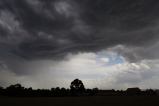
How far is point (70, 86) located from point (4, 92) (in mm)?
40088

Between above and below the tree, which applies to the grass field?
below

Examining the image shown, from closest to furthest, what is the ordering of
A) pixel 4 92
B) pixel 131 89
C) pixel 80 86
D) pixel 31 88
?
pixel 4 92
pixel 31 88
pixel 80 86
pixel 131 89

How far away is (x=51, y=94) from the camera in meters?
124

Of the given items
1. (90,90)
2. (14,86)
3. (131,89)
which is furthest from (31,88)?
(131,89)

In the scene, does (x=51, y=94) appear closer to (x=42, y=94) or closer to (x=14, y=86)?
(x=42, y=94)

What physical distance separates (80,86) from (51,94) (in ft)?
78.1

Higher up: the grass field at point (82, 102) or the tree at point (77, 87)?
the tree at point (77, 87)

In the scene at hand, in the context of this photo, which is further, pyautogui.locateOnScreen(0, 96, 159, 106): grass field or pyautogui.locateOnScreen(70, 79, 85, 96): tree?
pyautogui.locateOnScreen(70, 79, 85, 96): tree

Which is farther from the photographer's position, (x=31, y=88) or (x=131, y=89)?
(x=131, y=89)

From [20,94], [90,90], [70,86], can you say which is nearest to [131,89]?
[90,90]

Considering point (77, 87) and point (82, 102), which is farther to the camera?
point (77, 87)

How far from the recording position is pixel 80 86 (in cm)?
14075

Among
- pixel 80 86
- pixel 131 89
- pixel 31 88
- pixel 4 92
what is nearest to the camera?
pixel 4 92

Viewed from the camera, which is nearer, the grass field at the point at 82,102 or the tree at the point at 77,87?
the grass field at the point at 82,102
